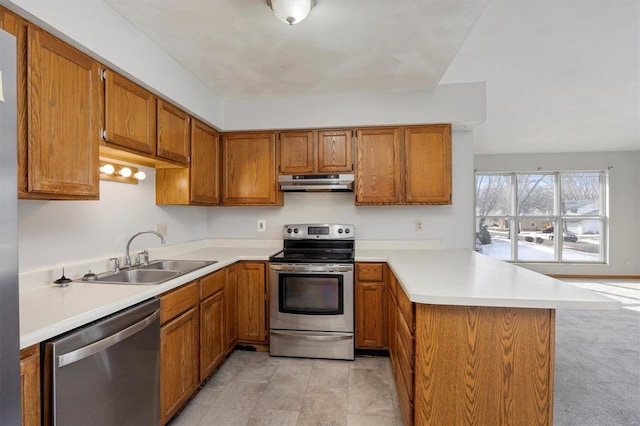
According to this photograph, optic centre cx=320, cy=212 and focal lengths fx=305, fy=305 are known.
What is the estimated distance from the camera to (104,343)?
129cm

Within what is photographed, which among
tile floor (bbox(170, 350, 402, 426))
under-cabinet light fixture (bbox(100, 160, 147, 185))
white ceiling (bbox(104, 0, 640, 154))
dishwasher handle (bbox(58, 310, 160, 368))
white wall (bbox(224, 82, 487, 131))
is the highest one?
white ceiling (bbox(104, 0, 640, 154))

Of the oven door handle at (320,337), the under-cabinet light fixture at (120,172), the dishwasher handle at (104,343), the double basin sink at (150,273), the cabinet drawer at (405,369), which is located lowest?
the oven door handle at (320,337)

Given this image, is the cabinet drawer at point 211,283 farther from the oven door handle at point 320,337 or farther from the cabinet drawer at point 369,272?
the cabinet drawer at point 369,272

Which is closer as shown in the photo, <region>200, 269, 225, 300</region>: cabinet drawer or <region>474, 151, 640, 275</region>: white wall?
<region>200, 269, 225, 300</region>: cabinet drawer

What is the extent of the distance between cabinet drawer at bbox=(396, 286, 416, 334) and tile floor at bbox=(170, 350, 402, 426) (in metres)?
0.68

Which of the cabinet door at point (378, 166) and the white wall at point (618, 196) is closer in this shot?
the cabinet door at point (378, 166)

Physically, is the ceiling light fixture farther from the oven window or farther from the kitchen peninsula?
the oven window

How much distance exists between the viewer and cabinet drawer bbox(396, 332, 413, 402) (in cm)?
155

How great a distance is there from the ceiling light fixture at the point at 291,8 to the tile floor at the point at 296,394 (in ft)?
7.59

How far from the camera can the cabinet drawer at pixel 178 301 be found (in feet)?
5.65

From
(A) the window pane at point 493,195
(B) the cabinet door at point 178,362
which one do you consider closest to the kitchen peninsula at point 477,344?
(B) the cabinet door at point 178,362

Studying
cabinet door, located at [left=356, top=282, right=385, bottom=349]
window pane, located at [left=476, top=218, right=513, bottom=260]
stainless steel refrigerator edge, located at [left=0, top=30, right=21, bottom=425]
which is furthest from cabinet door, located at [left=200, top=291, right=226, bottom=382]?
window pane, located at [left=476, top=218, right=513, bottom=260]

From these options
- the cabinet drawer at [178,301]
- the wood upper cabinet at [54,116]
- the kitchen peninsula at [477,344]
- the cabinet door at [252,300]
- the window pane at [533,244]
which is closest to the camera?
the wood upper cabinet at [54,116]

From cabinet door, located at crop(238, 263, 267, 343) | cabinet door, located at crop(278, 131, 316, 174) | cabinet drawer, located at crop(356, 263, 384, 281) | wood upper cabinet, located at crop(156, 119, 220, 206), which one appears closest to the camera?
wood upper cabinet, located at crop(156, 119, 220, 206)
